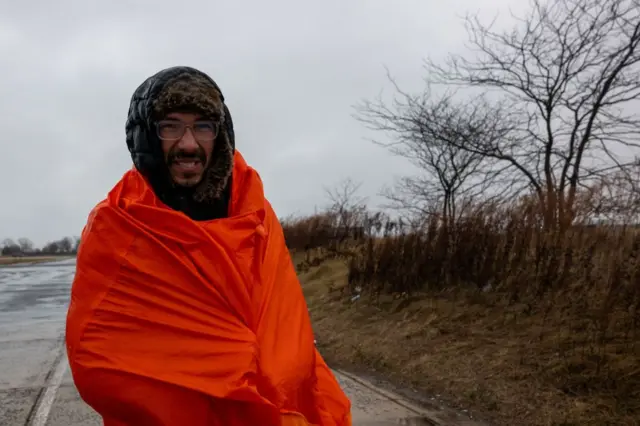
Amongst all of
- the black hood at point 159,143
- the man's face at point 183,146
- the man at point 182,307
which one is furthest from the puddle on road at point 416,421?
the man's face at point 183,146

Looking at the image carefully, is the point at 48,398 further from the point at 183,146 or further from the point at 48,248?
the point at 48,248

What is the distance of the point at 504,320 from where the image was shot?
6770 millimetres

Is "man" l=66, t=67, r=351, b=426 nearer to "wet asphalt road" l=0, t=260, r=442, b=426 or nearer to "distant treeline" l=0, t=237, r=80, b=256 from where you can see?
"wet asphalt road" l=0, t=260, r=442, b=426

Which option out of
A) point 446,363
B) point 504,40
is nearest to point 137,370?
point 446,363

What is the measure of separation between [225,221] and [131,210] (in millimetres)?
280

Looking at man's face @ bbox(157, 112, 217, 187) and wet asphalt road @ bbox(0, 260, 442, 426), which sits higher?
man's face @ bbox(157, 112, 217, 187)

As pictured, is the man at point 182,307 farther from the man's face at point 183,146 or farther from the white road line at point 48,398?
the white road line at point 48,398

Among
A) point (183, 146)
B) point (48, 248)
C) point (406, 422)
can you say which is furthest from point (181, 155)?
point (48, 248)

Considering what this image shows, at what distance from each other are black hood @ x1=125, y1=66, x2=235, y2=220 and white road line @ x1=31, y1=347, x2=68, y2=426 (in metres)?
3.78

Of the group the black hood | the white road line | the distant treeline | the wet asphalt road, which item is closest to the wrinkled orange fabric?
the black hood

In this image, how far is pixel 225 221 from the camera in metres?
1.84

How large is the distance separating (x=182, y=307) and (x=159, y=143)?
58cm

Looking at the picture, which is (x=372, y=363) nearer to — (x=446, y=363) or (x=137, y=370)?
(x=446, y=363)

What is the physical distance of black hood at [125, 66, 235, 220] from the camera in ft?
6.30
